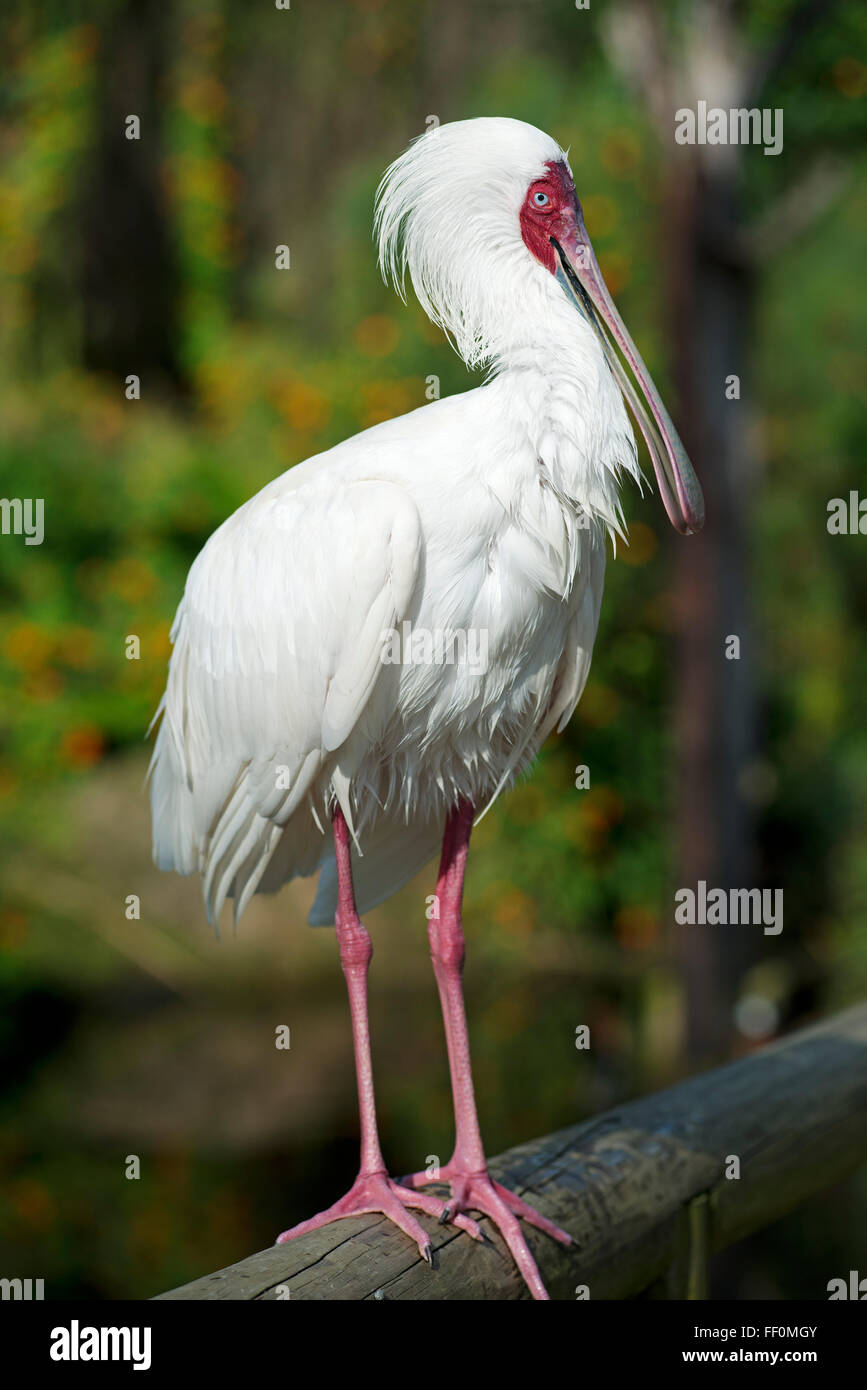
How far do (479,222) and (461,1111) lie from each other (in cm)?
172

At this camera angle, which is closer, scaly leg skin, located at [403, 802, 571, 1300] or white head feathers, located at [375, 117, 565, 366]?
scaly leg skin, located at [403, 802, 571, 1300]

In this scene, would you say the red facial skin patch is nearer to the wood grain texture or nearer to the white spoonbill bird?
the white spoonbill bird

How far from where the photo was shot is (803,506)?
1046cm

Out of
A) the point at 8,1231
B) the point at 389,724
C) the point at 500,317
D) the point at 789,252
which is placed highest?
the point at 789,252

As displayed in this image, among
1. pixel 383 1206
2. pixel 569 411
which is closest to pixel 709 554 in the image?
pixel 569 411

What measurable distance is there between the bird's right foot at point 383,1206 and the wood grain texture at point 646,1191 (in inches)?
1.0

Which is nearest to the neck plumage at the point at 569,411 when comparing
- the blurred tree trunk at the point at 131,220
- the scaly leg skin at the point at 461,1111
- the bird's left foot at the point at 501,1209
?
the scaly leg skin at the point at 461,1111

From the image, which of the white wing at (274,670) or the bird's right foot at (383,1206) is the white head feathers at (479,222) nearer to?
the white wing at (274,670)

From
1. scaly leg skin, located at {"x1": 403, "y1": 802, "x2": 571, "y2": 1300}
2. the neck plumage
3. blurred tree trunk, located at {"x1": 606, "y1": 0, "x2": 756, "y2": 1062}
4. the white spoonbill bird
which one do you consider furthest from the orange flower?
the neck plumage

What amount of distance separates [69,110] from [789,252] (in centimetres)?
498

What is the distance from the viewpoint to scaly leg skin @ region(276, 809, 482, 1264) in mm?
2602

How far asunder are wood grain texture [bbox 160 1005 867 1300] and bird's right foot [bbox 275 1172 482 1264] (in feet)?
0.08
